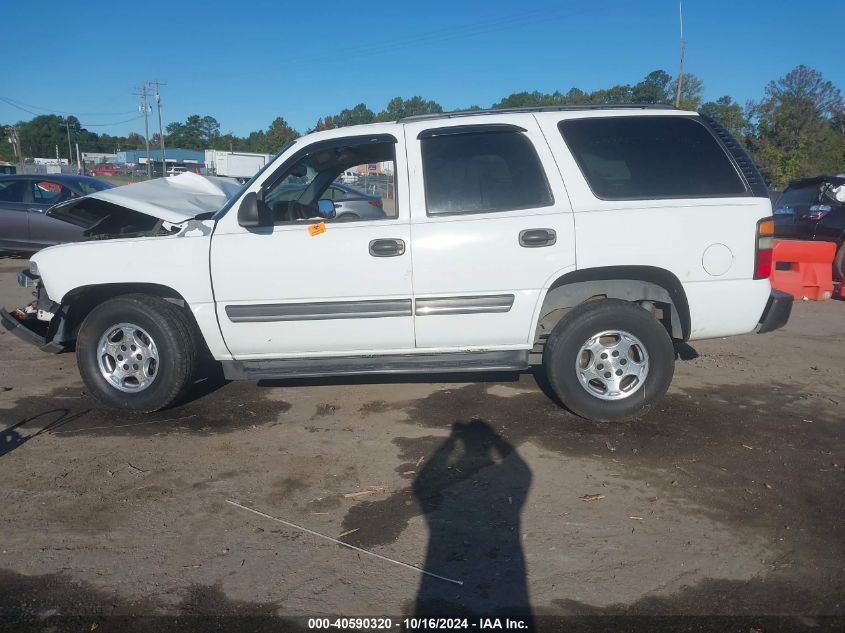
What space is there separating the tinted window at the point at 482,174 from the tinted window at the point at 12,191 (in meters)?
10.7

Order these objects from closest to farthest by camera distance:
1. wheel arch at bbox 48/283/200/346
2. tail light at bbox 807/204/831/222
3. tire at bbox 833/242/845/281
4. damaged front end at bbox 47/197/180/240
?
wheel arch at bbox 48/283/200/346
damaged front end at bbox 47/197/180/240
tire at bbox 833/242/845/281
tail light at bbox 807/204/831/222

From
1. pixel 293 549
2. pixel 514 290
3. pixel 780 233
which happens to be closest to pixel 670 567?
pixel 293 549

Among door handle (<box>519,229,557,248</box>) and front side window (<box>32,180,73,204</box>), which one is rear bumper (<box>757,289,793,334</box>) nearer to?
door handle (<box>519,229,557,248</box>)

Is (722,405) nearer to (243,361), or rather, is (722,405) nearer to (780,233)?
(243,361)

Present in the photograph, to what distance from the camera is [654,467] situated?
414 cm

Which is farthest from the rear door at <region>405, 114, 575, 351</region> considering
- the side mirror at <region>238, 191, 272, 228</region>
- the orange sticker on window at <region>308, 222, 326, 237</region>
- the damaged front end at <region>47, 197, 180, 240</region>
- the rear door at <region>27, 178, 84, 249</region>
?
the rear door at <region>27, 178, 84, 249</region>

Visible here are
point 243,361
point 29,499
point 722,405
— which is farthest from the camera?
point 722,405

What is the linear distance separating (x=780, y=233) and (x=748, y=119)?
48.4 meters

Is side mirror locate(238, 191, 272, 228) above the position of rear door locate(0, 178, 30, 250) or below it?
below

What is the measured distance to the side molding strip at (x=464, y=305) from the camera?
4.64 m

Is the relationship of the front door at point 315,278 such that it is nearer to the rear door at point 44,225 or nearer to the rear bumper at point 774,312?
the rear bumper at point 774,312

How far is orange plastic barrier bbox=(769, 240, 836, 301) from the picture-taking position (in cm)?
954

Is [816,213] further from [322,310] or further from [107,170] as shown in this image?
[107,170]

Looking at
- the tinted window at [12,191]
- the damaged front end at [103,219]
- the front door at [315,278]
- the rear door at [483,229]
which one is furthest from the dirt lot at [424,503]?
the tinted window at [12,191]
